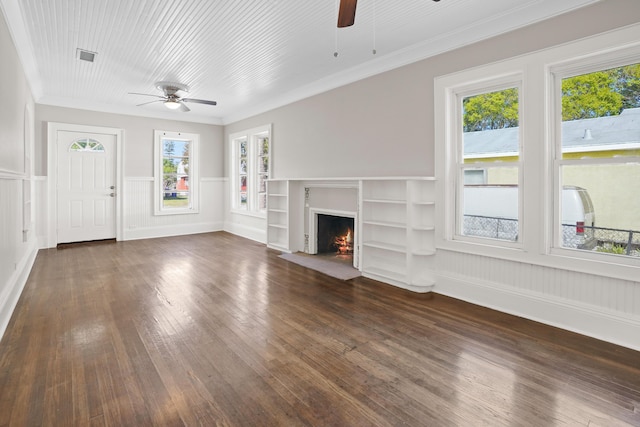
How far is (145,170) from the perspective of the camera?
7305mm

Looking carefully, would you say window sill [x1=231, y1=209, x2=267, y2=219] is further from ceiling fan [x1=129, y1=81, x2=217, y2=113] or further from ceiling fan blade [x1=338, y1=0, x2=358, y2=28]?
ceiling fan blade [x1=338, y1=0, x2=358, y2=28]

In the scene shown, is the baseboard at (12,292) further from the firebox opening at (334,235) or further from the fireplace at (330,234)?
the firebox opening at (334,235)

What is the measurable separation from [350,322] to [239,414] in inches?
54.7

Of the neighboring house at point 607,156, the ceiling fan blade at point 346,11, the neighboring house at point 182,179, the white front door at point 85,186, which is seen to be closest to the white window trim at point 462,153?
the neighboring house at point 607,156

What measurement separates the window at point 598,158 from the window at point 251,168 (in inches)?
192

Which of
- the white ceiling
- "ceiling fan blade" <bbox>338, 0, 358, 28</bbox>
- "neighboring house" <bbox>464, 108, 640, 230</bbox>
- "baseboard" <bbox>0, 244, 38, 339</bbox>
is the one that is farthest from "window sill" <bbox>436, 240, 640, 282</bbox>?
"baseboard" <bbox>0, 244, 38, 339</bbox>

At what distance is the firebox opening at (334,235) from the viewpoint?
5.62m

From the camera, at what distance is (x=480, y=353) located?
7.86 ft

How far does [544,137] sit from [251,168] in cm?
563

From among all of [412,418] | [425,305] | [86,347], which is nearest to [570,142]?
[425,305]

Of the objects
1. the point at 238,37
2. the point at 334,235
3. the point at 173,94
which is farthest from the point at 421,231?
the point at 173,94

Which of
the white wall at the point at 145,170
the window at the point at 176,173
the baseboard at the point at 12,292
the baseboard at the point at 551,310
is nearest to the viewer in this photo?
the baseboard at the point at 551,310

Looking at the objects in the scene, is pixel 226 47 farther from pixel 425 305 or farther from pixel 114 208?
pixel 114 208

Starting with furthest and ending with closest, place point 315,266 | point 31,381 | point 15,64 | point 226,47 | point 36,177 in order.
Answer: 1. point 36,177
2. point 315,266
3. point 226,47
4. point 15,64
5. point 31,381
